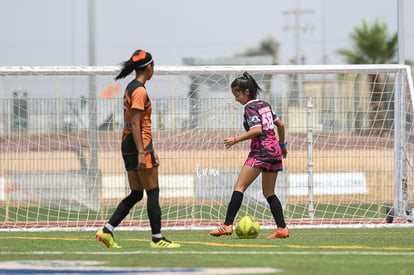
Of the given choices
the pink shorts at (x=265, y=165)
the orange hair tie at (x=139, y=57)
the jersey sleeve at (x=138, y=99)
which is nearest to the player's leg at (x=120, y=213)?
the jersey sleeve at (x=138, y=99)

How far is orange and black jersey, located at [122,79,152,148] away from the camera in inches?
379

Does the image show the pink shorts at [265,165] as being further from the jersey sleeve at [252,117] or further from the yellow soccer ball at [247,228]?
the yellow soccer ball at [247,228]

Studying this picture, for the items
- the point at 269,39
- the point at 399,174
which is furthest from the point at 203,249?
the point at 269,39

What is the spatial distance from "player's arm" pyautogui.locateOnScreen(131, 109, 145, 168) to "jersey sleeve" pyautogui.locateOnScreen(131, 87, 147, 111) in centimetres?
5

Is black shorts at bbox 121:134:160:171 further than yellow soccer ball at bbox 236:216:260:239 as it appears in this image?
No

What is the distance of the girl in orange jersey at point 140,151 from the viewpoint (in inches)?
377

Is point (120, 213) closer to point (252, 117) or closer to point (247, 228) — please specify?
point (247, 228)

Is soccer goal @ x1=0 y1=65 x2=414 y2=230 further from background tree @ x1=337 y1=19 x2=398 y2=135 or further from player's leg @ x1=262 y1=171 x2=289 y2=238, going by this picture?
background tree @ x1=337 y1=19 x2=398 y2=135

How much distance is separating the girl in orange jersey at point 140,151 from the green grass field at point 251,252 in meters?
0.25

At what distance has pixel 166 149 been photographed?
16.0 metres

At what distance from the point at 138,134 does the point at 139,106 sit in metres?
0.30

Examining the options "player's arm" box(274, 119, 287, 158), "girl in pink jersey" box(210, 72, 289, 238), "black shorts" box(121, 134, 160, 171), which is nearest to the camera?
"black shorts" box(121, 134, 160, 171)

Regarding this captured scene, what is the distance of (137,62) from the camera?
988 cm

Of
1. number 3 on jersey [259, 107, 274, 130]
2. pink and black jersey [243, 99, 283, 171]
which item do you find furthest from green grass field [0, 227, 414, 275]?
number 3 on jersey [259, 107, 274, 130]
